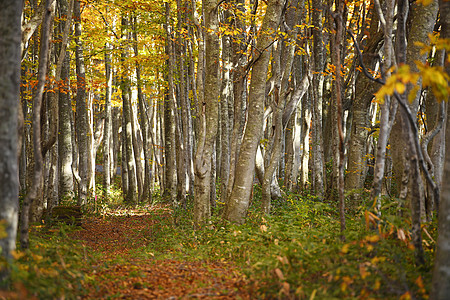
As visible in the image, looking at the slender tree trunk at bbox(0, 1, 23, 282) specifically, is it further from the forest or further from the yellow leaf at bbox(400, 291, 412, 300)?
the yellow leaf at bbox(400, 291, 412, 300)

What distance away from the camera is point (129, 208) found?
1462 centimetres

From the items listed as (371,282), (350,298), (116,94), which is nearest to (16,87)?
(350,298)

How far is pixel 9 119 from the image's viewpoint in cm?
370

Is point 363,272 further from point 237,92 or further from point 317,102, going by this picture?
point 317,102

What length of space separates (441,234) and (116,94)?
1893 centimetres

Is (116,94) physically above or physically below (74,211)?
above

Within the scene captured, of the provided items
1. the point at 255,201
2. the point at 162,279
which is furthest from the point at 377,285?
the point at 255,201

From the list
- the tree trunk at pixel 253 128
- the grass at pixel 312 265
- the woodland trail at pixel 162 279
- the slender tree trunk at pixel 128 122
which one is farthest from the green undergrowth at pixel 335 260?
the slender tree trunk at pixel 128 122

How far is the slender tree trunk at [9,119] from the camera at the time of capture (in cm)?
365

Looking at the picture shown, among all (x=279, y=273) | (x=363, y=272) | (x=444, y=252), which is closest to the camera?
(x=444, y=252)

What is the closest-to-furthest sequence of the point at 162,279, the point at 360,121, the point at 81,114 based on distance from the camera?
1. the point at 162,279
2. the point at 360,121
3. the point at 81,114

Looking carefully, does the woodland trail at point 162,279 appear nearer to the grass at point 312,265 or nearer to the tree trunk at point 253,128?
the grass at point 312,265

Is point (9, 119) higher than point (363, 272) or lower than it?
higher

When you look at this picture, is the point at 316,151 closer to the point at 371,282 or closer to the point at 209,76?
the point at 209,76
